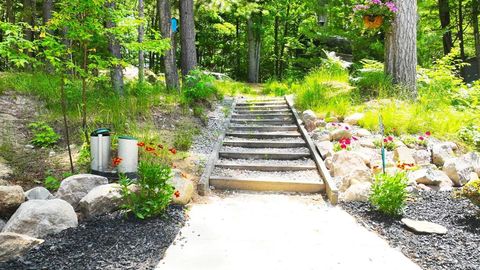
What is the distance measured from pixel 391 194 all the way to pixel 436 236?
0.59m

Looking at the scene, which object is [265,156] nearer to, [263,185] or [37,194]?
[263,185]

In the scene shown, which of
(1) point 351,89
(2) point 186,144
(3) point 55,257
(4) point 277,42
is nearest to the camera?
(3) point 55,257

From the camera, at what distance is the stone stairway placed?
202 inches

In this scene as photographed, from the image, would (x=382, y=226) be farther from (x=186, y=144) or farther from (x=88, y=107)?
(x=88, y=107)

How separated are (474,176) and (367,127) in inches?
81.5

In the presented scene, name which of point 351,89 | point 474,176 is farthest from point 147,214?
point 351,89

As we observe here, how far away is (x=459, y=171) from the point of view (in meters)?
4.82

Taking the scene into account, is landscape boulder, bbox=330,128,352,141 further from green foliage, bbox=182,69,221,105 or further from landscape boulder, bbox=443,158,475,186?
green foliage, bbox=182,69,221,105

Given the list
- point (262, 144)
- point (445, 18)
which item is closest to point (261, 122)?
point (262, 144)

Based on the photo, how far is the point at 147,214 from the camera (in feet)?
11.7

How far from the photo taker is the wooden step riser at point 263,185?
5.00 metres

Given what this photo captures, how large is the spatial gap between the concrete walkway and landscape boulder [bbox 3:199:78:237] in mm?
1051

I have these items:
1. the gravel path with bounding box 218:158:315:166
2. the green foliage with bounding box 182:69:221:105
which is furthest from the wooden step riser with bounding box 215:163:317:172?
the green foliage with bounding box 182:69:221:105

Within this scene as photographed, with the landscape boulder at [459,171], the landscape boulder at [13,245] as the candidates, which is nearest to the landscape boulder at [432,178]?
the landscape boulder at [459,171]
